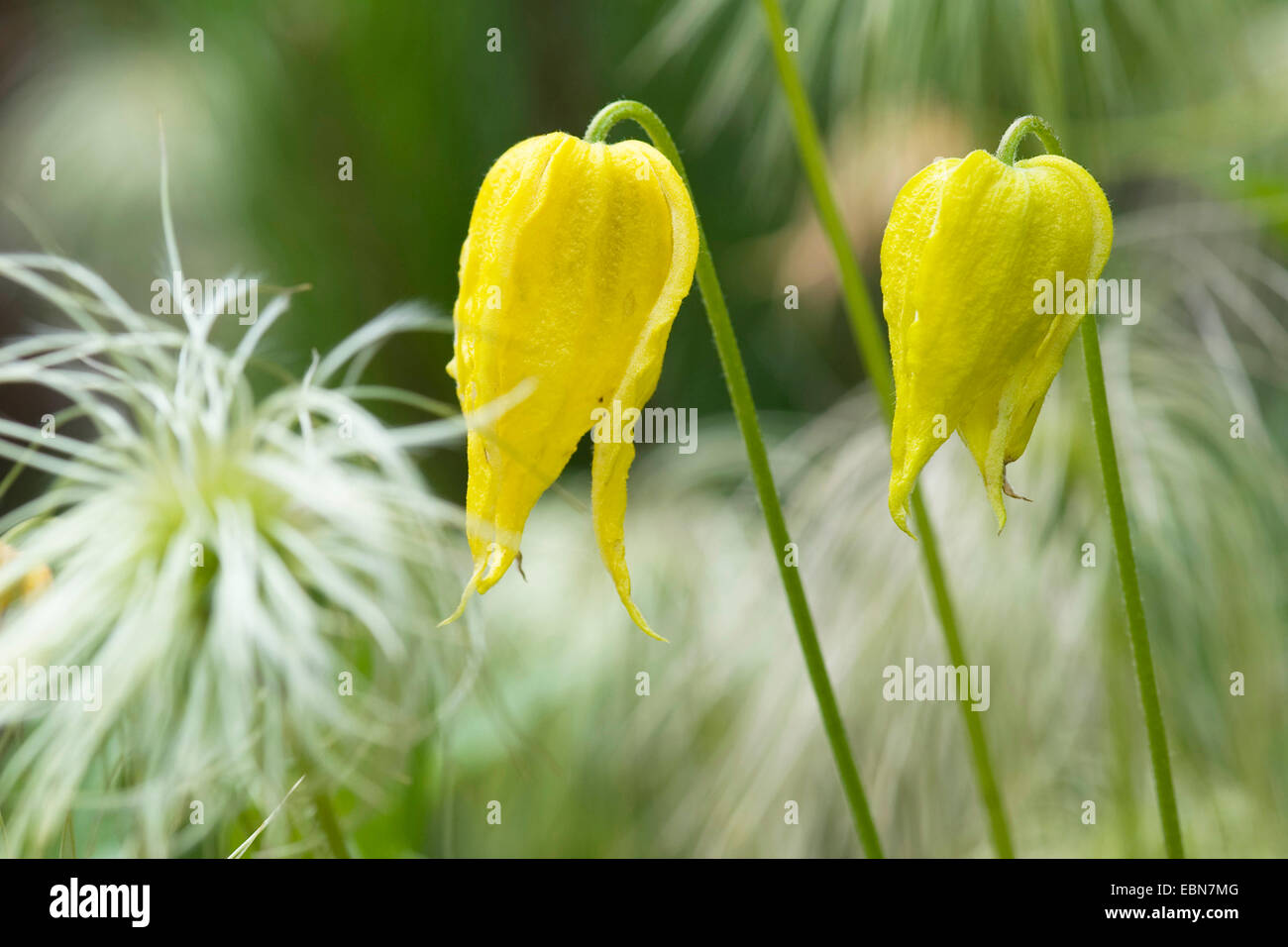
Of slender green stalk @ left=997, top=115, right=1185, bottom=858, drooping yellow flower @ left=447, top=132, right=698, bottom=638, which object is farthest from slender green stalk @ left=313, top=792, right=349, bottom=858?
slender green stalk @ left=997, top=115, right=1185, bottom=858

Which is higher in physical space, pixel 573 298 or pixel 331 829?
pixel 573 298

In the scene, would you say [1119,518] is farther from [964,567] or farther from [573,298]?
[964,567]

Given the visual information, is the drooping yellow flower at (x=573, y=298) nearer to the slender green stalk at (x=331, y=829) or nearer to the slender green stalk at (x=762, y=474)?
the slender green stalk at (x=762, y=474)

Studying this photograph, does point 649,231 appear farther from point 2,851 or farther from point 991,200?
point 2,851

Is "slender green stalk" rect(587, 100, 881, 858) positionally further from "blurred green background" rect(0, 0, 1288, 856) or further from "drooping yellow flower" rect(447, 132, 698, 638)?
"blurred green background" rect(0, 0, 1288, 856)

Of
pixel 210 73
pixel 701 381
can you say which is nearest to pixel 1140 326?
pixel 701 381

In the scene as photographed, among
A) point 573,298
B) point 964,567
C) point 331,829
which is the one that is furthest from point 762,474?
point 964,567

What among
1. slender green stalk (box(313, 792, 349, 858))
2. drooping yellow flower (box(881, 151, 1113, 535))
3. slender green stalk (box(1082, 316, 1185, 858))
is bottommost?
slender green stalk (box(313, 792, 349, 858))
